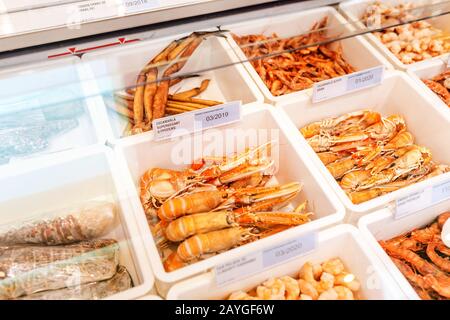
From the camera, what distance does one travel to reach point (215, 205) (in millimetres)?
1406

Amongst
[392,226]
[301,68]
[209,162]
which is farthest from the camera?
[301,68]

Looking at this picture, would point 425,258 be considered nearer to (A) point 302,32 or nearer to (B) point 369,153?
(B) point 369,153

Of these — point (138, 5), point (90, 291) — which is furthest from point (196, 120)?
point (90, 291)

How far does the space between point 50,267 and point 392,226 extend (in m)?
1.05

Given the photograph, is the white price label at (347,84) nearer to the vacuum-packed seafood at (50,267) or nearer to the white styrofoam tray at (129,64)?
the white styrofoam tray at (129,64)

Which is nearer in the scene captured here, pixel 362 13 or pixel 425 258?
pixel 425 258

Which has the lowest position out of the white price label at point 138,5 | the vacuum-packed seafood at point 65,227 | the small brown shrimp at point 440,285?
the small brown shrimp at point 440,285

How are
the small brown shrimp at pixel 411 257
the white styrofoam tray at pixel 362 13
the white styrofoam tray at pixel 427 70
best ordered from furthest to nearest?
the white styrofoam tray at pixel 427 70, the white styrofoam tray at pixel 362 13, the small brown shrimp at pixel 411 257

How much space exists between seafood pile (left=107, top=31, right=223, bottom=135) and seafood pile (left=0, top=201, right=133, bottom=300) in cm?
38

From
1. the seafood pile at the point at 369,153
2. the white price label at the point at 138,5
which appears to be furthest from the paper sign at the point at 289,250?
the white price label at the point at 138,5

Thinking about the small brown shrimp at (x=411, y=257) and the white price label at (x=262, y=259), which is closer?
the white price label at (x=262, y=259)

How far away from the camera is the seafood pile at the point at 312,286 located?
1.22 m

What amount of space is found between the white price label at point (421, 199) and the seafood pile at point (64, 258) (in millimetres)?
848

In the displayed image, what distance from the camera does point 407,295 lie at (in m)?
1.15
